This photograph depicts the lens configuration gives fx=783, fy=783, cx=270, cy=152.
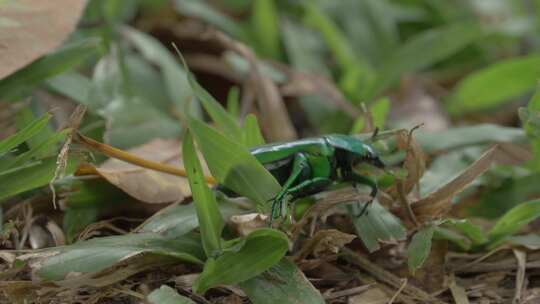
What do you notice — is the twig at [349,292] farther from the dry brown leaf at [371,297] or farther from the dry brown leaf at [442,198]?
the dry brown leaf at [442,198]

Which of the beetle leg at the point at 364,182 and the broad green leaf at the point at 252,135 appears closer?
the beetle leg at the point at 364,182

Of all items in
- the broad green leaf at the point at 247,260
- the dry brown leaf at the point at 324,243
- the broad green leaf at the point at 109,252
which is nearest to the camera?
the broad green leaf at the point at 109,252

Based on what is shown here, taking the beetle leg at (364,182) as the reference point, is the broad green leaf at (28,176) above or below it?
above

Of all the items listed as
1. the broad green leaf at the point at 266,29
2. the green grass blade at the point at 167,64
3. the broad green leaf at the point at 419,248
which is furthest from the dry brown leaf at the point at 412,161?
the broad green leaf at the point at 266,29

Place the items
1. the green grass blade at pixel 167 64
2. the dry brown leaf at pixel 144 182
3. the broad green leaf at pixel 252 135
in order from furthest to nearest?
the green grass blade at pixel 167 64
the broad green leaf at pixel 252 135
the dry brown leaf at pixel 144 182

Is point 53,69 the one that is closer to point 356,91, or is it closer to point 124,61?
point 124,61

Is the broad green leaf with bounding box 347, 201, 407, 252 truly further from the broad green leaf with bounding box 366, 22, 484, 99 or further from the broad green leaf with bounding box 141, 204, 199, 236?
the broad green leaf with bounding box 366, 22, 484, 99
